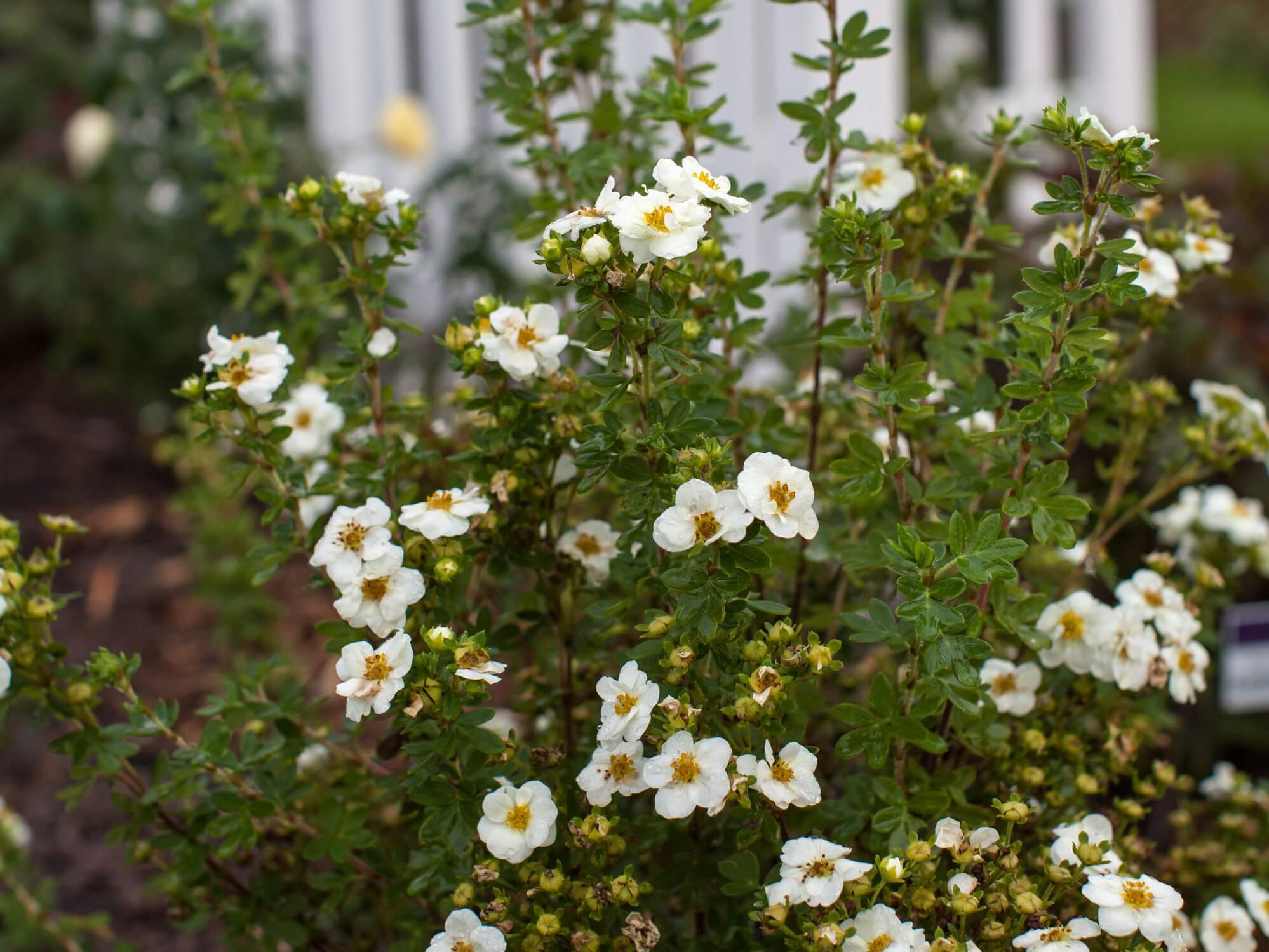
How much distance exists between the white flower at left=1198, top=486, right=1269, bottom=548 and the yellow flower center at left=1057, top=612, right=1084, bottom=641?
423 millimetres

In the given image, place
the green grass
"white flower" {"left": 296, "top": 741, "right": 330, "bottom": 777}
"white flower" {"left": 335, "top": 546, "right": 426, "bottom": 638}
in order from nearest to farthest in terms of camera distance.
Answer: "white flower" {"left": 335, "top": 546, "right": 426, "bottom": 638} < "white flower" {"left": 296, "top": 741, "right": 330, "bottom": 777} < the green grass

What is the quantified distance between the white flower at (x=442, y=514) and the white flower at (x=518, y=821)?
0.76 ft

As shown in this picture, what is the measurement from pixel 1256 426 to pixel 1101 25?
11.2ft

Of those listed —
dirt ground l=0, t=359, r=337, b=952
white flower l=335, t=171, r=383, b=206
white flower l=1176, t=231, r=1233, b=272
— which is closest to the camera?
white flower l=335, t=171, r=383, b=206

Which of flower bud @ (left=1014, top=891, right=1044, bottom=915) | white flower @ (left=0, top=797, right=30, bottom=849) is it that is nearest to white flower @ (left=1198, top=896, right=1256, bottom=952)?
flower bud @ (left=1014, top=891, right=1044, bottom=915)

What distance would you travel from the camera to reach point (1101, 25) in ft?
14.3

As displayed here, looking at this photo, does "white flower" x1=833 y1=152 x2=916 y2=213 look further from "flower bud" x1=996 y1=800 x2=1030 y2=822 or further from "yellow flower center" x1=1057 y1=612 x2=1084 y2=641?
"flower bud" x1=996 y1=800 x2=1030 y2=822

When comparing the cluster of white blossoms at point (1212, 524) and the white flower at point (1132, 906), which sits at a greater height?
the cluster of white blossoms at point (1212, 524)

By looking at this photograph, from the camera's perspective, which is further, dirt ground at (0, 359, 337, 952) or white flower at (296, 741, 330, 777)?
dirt ground at (0, 359, 337, 952)

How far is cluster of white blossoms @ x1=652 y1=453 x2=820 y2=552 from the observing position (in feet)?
3.32

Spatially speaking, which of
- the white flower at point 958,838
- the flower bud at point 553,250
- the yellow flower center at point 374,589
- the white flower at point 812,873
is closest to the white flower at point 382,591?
the yellow flower center at point 374,589

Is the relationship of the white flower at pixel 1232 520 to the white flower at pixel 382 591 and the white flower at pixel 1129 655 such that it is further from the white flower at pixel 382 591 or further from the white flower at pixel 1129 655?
the white flower at pixel 382 591

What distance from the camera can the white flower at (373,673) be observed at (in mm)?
1044

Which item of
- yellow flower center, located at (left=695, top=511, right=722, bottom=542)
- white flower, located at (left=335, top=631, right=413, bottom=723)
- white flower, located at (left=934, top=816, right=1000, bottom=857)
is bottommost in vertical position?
white flower, located at (left=934, top=816, right=1000, bottom=857)
